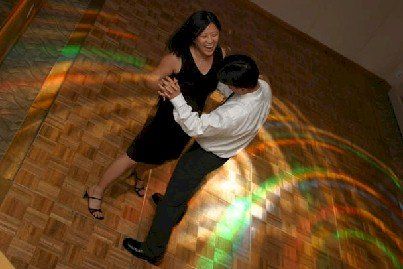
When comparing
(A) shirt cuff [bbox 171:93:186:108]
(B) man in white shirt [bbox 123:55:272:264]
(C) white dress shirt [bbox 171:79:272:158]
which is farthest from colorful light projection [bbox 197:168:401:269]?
(A) shirt cuff [bbox 171:93:186:108]

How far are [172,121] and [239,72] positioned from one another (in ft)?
1.53

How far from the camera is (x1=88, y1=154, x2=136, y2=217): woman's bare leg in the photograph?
2.20 m

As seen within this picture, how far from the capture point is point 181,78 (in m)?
1.90

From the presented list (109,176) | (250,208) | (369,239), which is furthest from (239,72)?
(369,239)

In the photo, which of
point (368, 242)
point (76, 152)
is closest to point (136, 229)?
point (76, 152)

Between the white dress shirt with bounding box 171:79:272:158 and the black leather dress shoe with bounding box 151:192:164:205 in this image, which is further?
the black leather dress shoe with bounding box 151:192:164:205

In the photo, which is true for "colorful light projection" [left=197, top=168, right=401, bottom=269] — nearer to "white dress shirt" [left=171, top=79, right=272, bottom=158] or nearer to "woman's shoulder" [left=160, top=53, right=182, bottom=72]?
"white dress shirt" [left=171, top=79, right=272, bottom=158]

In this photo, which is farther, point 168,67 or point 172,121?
point 172,121

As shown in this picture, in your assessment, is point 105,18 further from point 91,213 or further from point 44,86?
point 91,213

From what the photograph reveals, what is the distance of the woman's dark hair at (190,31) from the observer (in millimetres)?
1852

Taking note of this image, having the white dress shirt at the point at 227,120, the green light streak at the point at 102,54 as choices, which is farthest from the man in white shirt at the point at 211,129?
the green light streak at the point at 102,54

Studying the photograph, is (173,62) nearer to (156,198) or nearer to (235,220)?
(156,198)

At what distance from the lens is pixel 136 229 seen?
94.5 inches

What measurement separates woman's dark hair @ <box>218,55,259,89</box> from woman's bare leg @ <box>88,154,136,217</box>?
2.46 feet
